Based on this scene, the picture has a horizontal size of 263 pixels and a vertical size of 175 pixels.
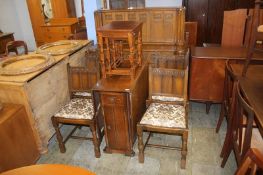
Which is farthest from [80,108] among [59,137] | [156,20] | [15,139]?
[156,20]

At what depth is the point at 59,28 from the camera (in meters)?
5.27

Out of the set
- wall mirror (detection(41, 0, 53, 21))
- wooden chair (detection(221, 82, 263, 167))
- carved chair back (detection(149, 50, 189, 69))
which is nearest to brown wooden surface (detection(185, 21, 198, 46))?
carved chair back (detection(149, 50, 189, 69))

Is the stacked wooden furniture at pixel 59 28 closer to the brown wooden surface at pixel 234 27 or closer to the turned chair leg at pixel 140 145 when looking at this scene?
the brown wooden surface at pixel 234 27

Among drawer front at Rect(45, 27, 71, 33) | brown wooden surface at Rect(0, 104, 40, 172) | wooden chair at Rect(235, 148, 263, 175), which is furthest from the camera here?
drawer front at Rect(45, 27, 71, 33)

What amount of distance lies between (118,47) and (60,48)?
2.62 ft

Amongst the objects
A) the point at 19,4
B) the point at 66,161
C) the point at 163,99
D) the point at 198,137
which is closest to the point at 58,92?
the point at 66,161

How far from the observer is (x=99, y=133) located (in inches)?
89.5

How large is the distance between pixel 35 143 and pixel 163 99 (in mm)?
1294

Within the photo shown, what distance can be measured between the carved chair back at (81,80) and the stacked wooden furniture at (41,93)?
0.08 metres

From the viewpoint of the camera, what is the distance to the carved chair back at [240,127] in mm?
1355

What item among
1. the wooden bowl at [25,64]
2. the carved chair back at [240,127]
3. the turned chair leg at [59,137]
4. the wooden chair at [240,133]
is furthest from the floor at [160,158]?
the wooden bowl at [25,64]

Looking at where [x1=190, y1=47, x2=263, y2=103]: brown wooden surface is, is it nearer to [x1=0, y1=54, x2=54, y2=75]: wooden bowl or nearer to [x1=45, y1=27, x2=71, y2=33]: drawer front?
[x1=0, y1=54, x2=54, y2=75]: wooden bowl

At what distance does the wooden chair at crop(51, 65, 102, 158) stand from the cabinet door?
119 mm

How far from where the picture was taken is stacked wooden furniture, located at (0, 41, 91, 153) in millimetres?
1938
